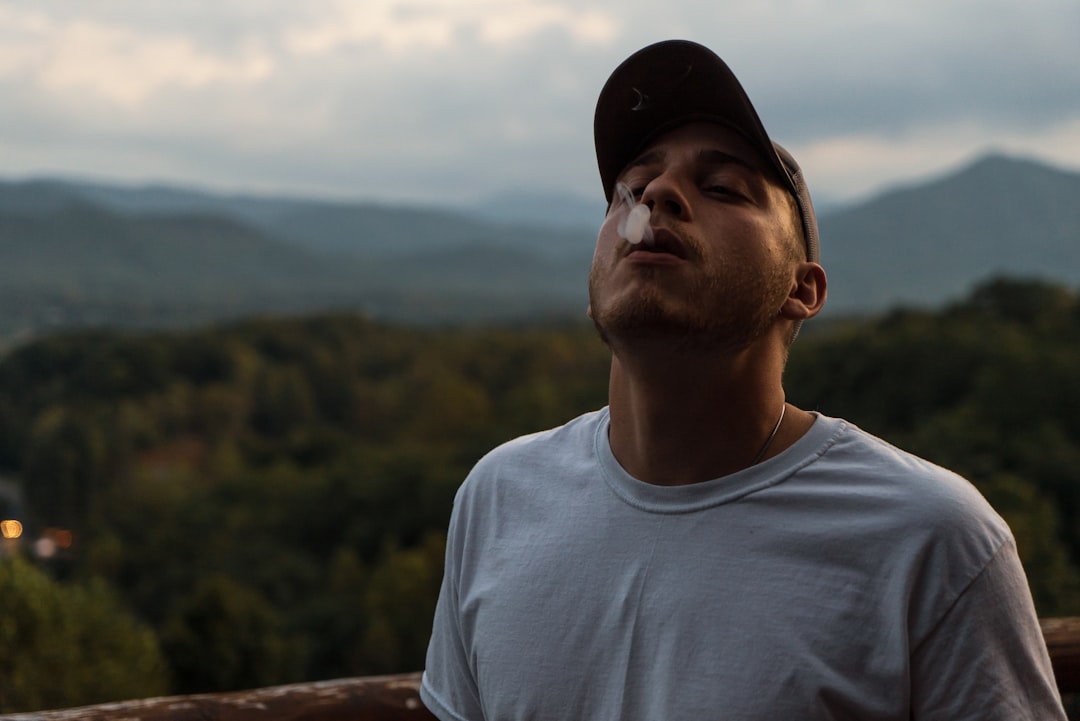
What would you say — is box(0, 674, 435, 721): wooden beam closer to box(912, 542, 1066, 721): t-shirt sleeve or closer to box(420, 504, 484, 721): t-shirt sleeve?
box(420, 504, 484, 721): t-shirt sleeve

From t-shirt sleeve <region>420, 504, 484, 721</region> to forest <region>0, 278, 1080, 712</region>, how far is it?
1130 cm

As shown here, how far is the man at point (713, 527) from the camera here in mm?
1219

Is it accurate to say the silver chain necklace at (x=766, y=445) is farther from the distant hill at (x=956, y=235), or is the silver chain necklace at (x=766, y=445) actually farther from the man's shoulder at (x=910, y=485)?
the distant hill at (x=956, y=235)

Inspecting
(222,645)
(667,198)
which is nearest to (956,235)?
(222,645)

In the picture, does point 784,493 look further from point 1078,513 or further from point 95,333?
point 95,333

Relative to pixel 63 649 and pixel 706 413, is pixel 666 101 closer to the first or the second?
pixel 706 413

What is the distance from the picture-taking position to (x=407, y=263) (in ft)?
615

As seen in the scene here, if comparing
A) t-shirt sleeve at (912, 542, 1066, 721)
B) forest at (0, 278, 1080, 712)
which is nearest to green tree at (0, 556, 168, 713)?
forest at (0, 278, 1080, 712)

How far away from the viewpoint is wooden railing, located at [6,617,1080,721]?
5.84 ft

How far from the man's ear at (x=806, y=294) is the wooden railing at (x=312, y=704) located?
785 mm

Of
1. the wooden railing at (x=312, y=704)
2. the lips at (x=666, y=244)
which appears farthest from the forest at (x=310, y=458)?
the lips at (x=666, y=244)

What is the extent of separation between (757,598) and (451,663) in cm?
49

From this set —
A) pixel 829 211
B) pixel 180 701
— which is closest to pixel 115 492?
pixel 180 701

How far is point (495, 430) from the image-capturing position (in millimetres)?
47625
